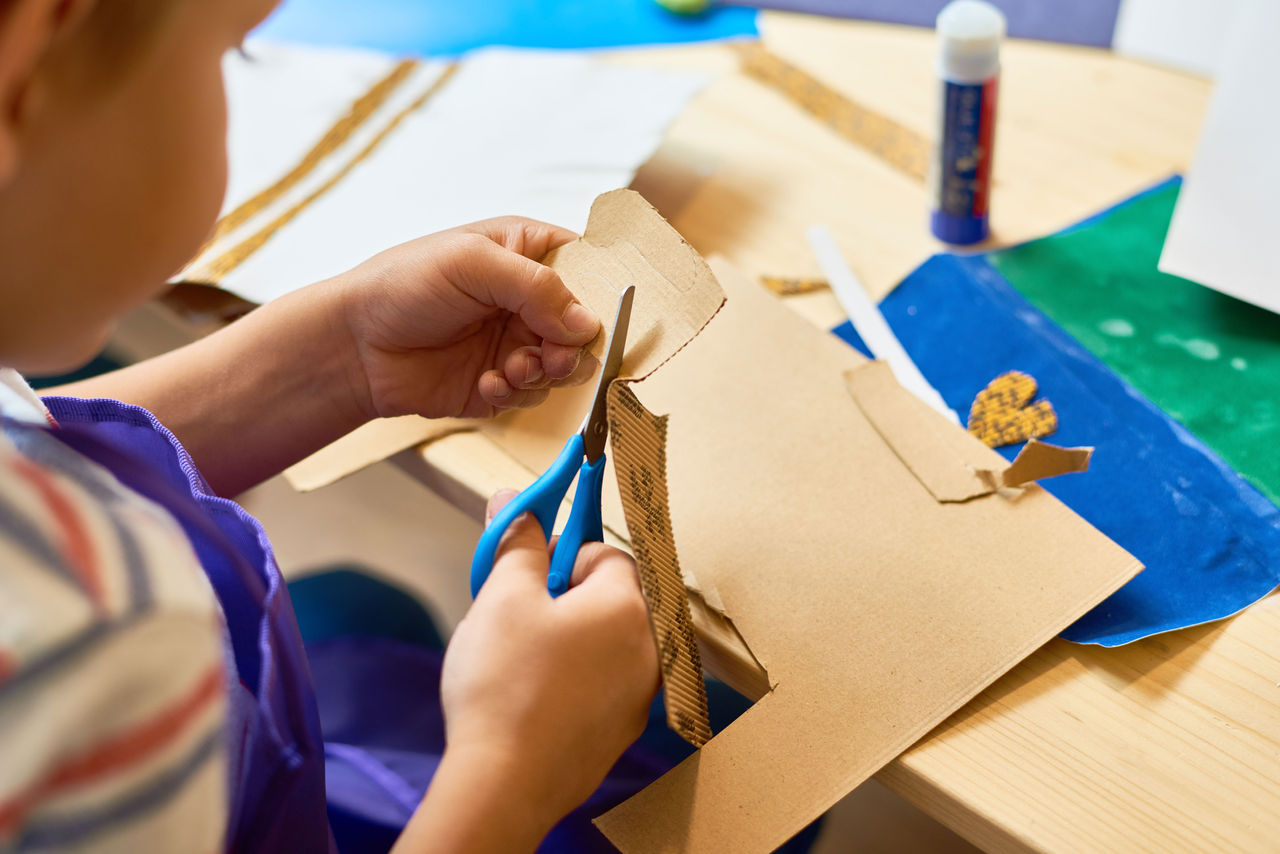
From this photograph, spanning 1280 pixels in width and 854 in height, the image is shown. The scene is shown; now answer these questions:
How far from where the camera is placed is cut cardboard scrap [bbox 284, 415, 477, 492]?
620 millimetres

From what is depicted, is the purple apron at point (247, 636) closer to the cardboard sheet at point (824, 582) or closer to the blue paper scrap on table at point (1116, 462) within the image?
the cardboard sheet at point (824, 582)

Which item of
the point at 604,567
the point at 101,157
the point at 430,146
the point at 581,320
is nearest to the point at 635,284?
the point at 581,320

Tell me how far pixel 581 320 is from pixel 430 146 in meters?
0.35

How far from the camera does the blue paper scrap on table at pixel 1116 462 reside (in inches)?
19.7

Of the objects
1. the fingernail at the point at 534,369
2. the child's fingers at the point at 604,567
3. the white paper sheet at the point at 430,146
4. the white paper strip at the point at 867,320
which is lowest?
the white paper strip at the point at 867,320

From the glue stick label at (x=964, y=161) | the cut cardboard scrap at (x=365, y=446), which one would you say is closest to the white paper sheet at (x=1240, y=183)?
the glue stick label at (x=964, y=161)

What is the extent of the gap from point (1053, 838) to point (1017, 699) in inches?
2.5

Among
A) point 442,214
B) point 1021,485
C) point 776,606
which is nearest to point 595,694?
point 776,606

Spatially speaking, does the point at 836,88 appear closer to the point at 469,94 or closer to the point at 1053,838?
the point at 469,94

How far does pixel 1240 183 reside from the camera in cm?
65

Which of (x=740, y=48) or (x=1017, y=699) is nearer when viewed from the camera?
(x=1017, y=699)

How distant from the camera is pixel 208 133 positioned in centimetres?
37

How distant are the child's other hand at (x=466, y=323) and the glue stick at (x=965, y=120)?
0.96ft

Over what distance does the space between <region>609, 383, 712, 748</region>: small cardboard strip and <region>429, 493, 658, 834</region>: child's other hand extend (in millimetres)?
10
